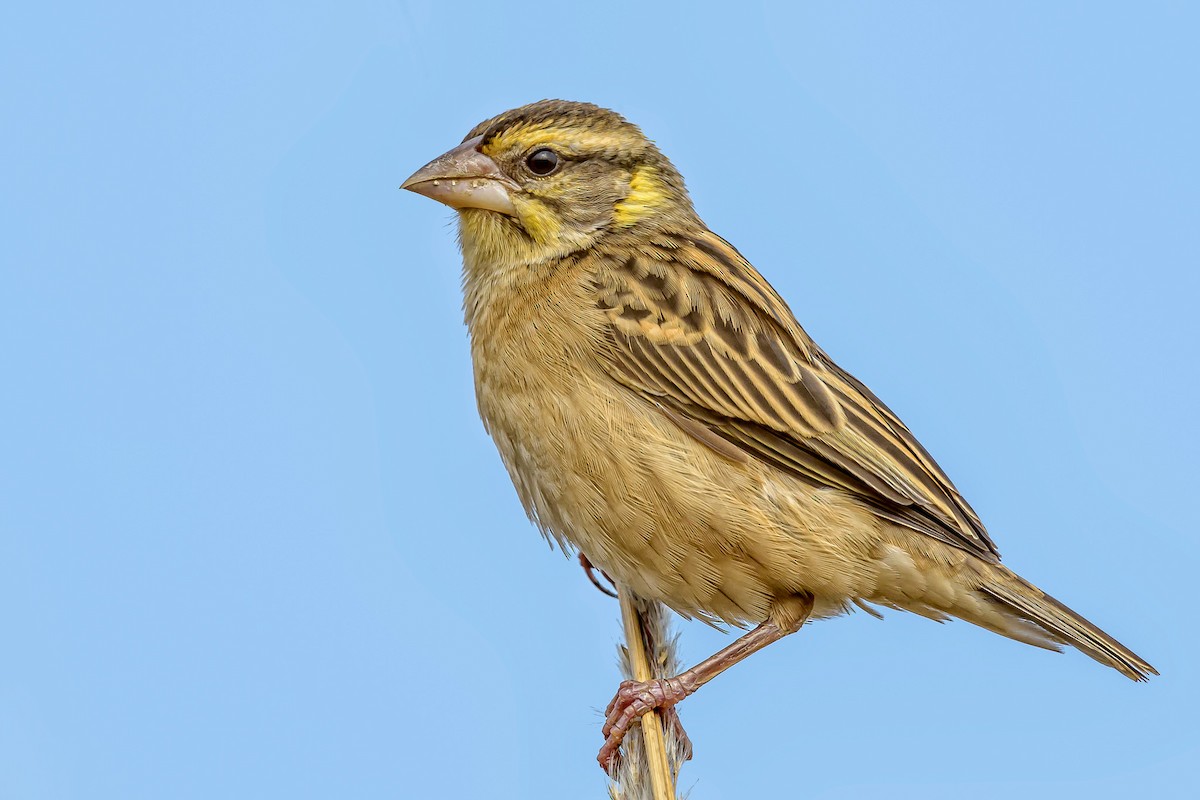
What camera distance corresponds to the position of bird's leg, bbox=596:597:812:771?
4770 mm

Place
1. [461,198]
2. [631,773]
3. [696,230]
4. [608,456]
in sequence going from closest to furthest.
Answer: [631,773]
[608,456]
[461,198]
[696,230]

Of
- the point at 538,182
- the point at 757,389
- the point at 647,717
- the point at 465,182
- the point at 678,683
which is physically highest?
the point at 538,182

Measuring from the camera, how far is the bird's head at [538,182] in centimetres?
527

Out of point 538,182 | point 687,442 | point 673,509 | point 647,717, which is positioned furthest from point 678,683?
point 538,182

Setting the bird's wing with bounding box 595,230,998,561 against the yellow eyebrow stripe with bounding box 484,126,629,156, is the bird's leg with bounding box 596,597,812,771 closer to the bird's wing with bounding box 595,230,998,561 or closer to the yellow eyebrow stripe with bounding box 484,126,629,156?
the bird's wing with bounding box 595,230,998,561

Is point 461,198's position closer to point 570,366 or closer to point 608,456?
point 570,366

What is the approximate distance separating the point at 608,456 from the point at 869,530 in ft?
3.15

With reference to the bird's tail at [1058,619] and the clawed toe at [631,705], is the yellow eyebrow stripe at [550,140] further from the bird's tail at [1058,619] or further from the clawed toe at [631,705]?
the bird's tail at [1058,619]

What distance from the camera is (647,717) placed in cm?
457

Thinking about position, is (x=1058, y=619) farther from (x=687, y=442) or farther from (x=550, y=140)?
(x=550, y=140)

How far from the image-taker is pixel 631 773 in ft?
13.6

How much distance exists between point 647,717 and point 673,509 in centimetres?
71

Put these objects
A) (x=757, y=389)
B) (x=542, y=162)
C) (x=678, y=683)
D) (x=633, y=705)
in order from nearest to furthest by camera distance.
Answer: (x=633, y=705)
(x=678, y=683)
(x=757, y=389)
(x=542, y=162)

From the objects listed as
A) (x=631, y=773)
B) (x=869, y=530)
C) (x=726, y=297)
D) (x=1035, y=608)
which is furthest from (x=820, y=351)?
(x=631, y=773)
